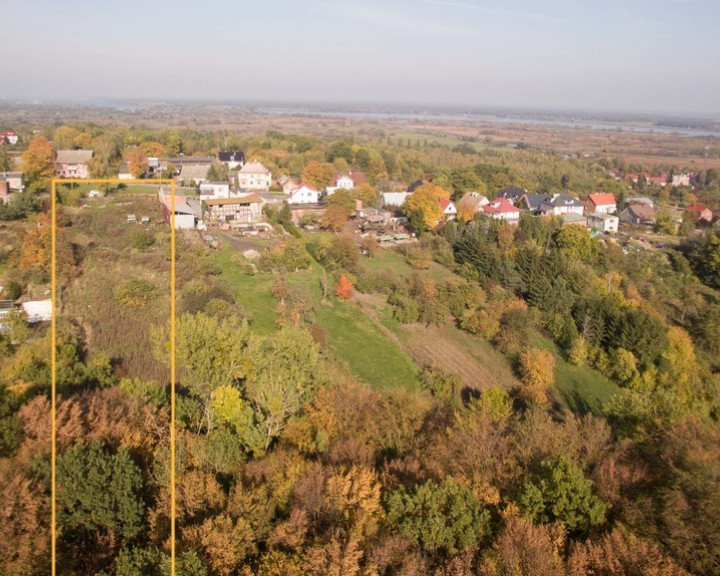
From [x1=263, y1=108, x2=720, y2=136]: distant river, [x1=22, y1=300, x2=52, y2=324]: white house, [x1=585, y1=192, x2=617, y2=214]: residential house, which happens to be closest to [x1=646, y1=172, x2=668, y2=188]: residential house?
[x1=585, y1=192, x2=617, y2=214]: residential house

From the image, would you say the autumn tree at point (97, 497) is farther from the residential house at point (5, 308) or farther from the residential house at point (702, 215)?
the residential house at point (702, 215)

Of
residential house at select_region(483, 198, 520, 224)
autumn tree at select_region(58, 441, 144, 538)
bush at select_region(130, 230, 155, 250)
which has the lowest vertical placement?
autumn tree at select_region(58, 441, 144, 538)

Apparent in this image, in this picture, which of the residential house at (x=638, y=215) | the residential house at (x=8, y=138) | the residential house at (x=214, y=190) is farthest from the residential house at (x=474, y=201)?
the residential house at (x=8, y=138)

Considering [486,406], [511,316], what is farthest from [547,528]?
[511,316]

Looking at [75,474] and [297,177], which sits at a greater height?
[297,177]

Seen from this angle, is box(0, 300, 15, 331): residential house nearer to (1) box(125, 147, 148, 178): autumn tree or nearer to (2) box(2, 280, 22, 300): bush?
(2) box(2, 280, 22, 300): bush

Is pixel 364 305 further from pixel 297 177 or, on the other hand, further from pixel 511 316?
pixel 297 177
